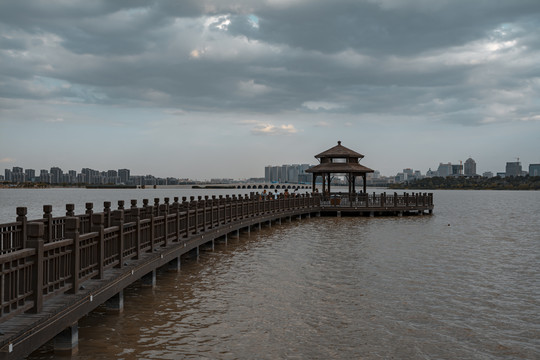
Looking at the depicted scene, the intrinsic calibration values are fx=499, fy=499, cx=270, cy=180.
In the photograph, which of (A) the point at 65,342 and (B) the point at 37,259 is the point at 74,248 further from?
(A) the point at 65,342

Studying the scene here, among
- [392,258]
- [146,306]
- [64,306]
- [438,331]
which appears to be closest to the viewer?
[64,306]

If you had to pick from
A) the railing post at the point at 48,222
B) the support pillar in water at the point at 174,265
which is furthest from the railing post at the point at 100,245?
the support pillar in water at the point at 174,265

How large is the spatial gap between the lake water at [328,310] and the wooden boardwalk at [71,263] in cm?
78

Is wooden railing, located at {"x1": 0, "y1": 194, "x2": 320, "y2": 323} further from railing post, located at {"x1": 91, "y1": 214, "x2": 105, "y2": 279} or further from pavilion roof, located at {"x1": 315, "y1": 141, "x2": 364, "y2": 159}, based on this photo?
pavilion roof, located at {"x1": 315, "y1": 141, "x2": 364, "y2": 159}

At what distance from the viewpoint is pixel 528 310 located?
1164 centimetres

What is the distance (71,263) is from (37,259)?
1443mm

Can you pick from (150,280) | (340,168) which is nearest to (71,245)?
(150,280)

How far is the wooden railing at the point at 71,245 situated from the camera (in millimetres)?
6727

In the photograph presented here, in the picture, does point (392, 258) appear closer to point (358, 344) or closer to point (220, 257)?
point (220, 257)

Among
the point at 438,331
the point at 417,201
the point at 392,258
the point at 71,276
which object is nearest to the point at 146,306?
the point at 71,276

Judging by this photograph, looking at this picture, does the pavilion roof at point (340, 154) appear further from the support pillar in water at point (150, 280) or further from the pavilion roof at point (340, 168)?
the support pillar in water at point (150, 280)

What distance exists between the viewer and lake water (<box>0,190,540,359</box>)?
8680 mm

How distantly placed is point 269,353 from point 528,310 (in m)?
6.85

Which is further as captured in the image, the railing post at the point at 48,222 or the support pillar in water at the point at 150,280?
the support pillar in water at the point at 150,280
